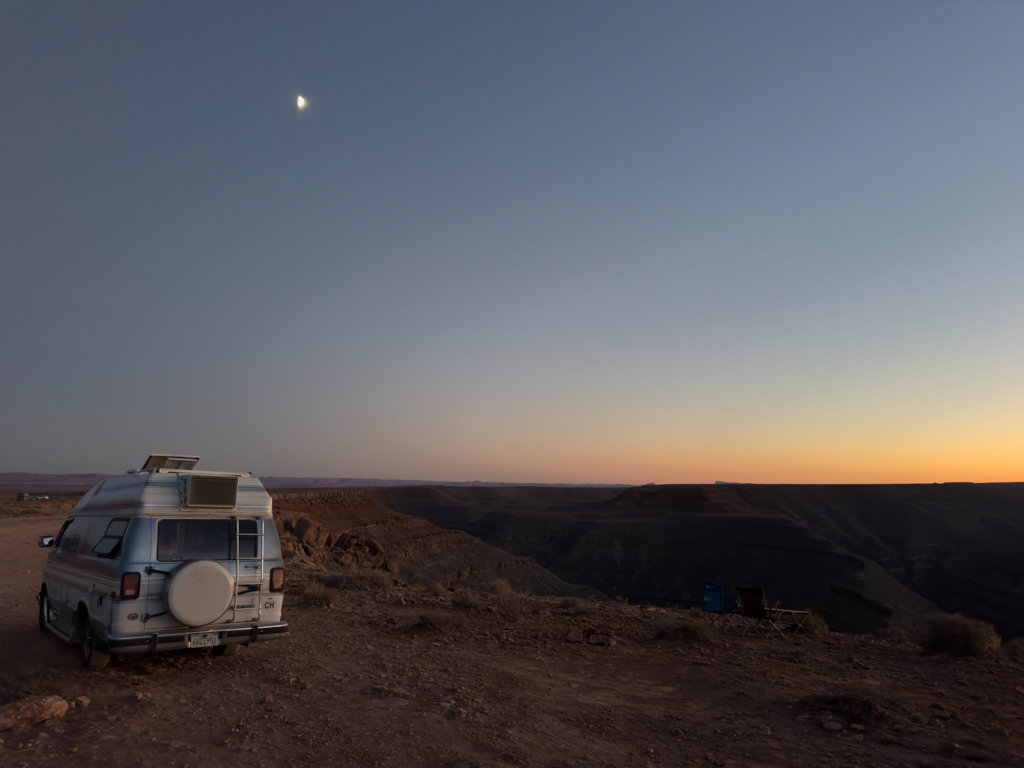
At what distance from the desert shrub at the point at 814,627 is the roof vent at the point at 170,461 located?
470 inches

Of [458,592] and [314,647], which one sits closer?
[314,647]

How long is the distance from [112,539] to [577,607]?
966 centimetres

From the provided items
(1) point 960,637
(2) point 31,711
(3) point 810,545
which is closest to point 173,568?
(2) point 31,711

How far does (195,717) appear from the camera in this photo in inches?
232

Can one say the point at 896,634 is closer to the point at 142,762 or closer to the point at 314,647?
the point at 314,647

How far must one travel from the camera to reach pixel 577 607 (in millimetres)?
13484

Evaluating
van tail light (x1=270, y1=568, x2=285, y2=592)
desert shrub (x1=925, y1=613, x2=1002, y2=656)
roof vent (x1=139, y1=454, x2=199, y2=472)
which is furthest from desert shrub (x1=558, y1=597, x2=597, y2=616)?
roof vent (x1=139, y1=454, x2=199, y2=472)

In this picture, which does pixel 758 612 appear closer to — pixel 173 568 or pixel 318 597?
pixel 318 597

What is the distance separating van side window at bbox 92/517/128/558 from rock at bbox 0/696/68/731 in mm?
1581

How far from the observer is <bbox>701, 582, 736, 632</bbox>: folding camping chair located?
12.5m

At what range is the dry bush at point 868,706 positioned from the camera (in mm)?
6238

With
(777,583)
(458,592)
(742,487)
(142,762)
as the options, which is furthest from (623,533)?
(142,762)

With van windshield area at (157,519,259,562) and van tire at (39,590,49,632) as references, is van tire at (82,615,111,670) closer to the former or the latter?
van windshield area at (157,519,259,562)

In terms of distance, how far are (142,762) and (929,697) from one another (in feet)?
28.7
